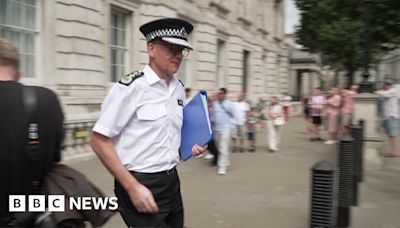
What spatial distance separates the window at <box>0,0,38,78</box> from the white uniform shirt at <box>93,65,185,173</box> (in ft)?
25.9

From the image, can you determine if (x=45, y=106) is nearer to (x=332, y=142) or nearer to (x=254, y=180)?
(x=254, y=180)

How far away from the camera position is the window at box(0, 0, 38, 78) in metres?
9.65

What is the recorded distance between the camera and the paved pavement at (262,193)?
6.01 metres

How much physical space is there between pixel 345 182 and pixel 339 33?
2099 centimetres

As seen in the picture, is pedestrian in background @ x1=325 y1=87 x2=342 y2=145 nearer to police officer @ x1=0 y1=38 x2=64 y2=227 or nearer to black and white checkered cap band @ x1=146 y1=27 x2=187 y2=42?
black and white checkered cap band @ x1=146 y1=27 x2=187 y2=42

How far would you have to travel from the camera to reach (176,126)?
278cm

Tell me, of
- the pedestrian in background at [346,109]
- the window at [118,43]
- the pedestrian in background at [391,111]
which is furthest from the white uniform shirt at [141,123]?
the pedestrian in background at [346,109]

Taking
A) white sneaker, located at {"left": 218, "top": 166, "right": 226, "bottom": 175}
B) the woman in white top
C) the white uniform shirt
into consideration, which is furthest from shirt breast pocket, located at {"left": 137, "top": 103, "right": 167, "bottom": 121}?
the woman in white top

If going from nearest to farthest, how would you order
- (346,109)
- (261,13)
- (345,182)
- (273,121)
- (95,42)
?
(345,182) → (95,42) → (273,121) → (346,109) → (261,13)

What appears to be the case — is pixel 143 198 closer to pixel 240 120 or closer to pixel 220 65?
pixel 240 120

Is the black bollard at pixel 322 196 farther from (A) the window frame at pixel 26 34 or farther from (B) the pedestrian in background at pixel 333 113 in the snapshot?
(B) the pedestrian in background at pixel 333 113

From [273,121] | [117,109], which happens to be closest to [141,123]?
[117,109]

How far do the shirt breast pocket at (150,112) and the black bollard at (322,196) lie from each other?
205cm

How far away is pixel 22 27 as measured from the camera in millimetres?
10086
